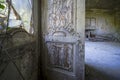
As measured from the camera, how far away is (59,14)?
257 cm

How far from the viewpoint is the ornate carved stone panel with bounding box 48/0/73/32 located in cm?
247

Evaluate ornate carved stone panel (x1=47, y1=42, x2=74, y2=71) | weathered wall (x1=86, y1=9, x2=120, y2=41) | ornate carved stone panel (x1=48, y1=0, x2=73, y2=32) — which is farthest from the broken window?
weathered wall (x1=86, y1=9, x2=120, y2=41)

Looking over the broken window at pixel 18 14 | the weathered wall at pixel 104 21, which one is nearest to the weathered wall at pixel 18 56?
the broken window at pixel 18 14

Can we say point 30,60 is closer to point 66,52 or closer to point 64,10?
point 66,52

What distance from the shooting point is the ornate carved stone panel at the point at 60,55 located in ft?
8.37

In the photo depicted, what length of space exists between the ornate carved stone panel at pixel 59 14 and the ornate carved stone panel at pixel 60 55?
33 centimetres

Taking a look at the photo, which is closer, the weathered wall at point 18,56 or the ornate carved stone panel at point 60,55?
the weathered wall at point 18,56

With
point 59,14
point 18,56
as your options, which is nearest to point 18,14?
point 18,56

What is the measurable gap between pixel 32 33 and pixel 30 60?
514 mm

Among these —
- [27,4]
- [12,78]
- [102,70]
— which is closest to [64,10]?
[27,4]

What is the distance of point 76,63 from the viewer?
2510 millimetres

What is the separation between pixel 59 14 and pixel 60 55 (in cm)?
80

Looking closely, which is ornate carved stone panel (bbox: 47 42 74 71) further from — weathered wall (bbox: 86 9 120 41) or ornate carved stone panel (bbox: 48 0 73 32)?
weathered wall (bbox: 86 9 120 41)

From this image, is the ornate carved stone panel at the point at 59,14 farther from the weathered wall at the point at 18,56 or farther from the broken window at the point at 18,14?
the weathered wall at the point at 18,56
